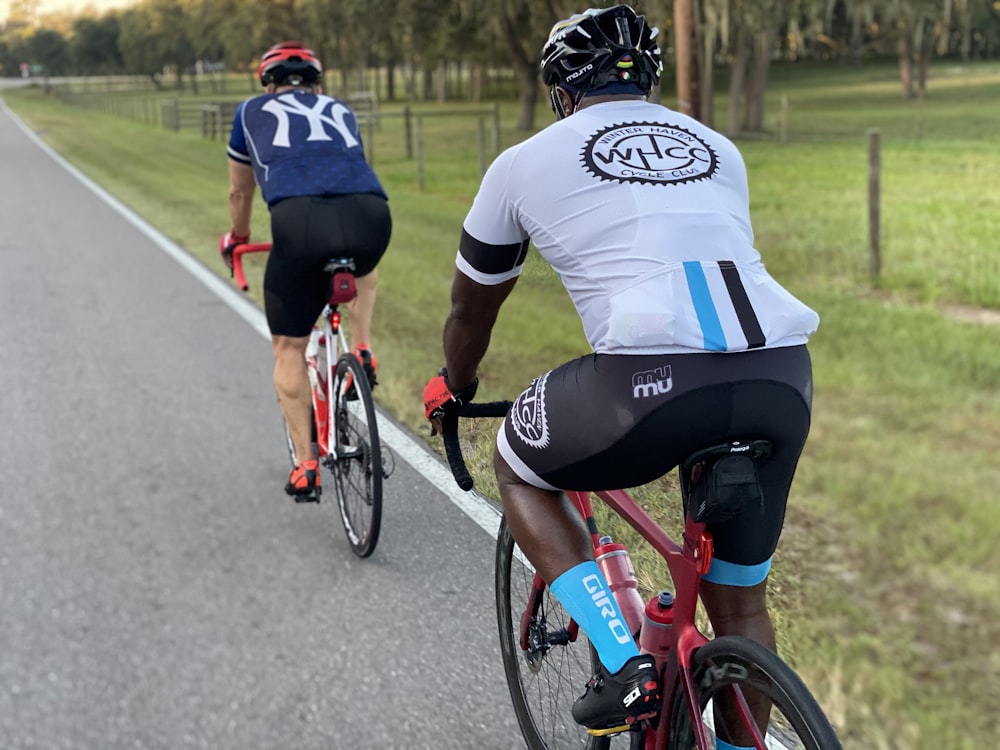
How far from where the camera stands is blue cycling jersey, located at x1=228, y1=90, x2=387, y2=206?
439 centimetres

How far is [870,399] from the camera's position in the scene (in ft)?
21.4

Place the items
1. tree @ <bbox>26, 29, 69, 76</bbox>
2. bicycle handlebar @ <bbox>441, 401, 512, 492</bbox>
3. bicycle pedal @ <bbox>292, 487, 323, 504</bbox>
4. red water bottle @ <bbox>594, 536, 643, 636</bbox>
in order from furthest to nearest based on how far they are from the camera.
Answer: tree @ <bbox>26, 29, 69, 76</bbox>
bicycle pedal @ <bbox>292, 487, 323, 504</bbox>
bicycle handlebar @ <bbox>441, 401, 512, 492</bbox>
red water bottle @ <bbox>594, 536, 643, 636</bbox>

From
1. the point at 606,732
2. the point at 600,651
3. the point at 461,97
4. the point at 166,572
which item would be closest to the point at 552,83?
the point at 600,651

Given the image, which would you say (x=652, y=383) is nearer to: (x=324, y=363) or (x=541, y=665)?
Answer: (x=541, y=665)

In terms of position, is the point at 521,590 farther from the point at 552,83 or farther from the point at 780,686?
the point at 552,83

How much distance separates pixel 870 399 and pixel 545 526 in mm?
4702

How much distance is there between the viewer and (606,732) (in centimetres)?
228

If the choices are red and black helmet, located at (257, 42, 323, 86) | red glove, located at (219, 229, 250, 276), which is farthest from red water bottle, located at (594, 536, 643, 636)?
red glove, located at (219, 229, 250, 276)

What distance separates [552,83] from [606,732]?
1.44 m

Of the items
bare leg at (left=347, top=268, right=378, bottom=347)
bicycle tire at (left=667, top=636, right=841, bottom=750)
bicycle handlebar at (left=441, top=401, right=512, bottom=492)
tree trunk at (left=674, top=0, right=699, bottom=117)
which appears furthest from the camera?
tree trunk at (left=674, top=0, right=699, bottom=117)

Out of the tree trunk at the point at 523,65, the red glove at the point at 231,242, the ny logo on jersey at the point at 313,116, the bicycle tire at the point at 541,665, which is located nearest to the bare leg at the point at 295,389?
the red glove at the point at 231,242

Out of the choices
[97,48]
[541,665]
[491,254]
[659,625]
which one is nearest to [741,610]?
[659,625]

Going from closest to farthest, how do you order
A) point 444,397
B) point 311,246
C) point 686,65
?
1. point 444,397
2. point 311,246
3. point 686,65

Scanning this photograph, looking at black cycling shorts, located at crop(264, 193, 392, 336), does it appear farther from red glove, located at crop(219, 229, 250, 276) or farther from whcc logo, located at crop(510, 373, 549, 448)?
whcc logo, located at crop(510, 373, 549, 448)
